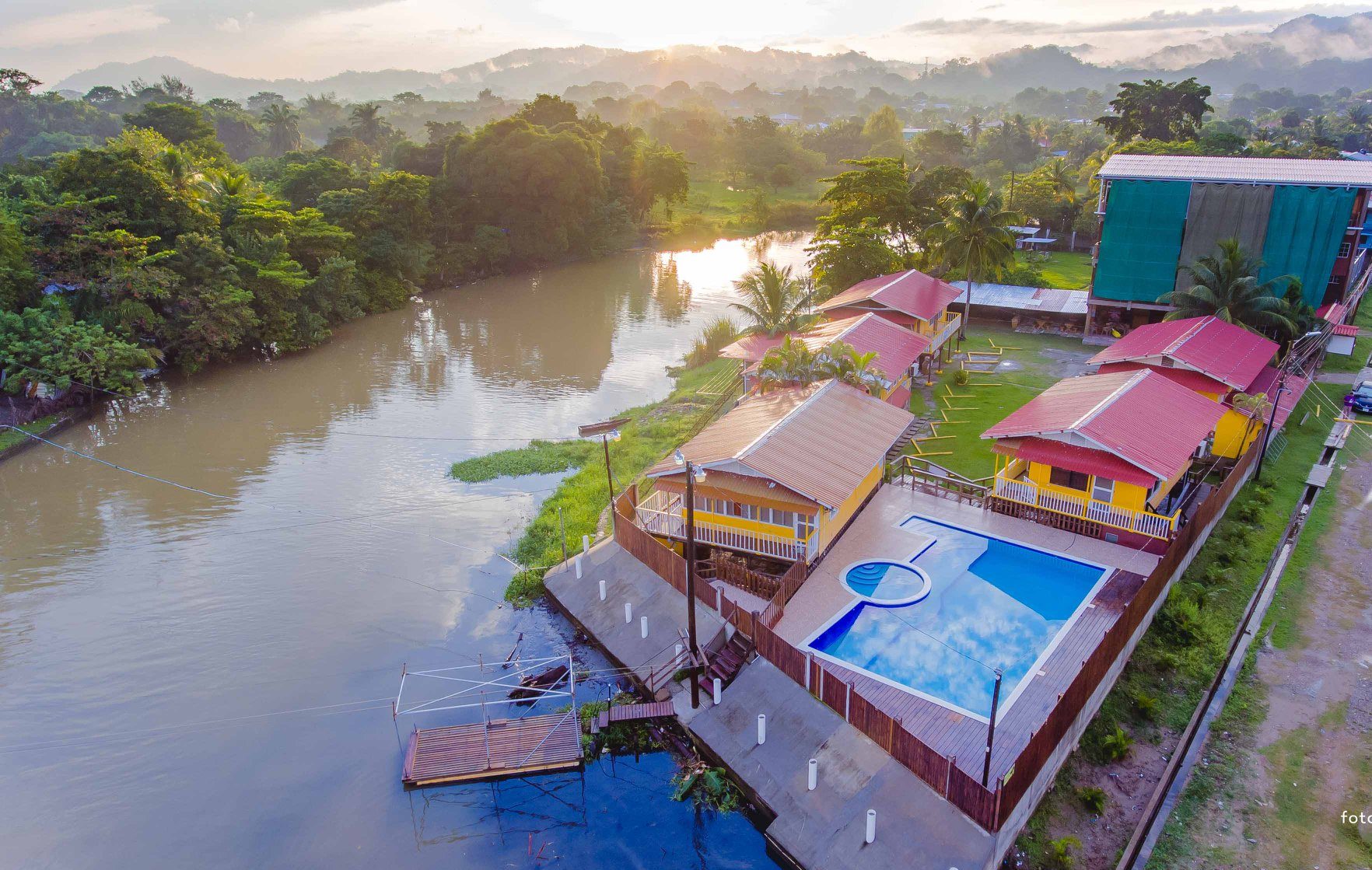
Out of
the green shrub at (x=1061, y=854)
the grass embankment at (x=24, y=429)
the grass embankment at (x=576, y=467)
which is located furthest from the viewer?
the grass embankment at (x=24, y=429)

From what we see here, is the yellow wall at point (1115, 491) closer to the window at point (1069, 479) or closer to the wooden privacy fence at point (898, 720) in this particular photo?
the window at point (1069, 479)

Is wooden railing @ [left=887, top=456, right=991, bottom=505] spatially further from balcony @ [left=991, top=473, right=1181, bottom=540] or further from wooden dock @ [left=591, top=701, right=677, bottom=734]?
wooden dock @ [left=591, top=701, right=677, bottom=734]

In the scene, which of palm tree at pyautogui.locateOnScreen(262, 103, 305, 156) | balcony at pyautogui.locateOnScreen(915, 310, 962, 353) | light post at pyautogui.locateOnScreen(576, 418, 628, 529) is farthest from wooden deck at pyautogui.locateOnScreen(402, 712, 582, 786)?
palm tree at pyautogui.locateOnScreen(262, 103, 305, 156)

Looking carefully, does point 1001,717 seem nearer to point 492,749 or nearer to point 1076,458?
point 1076,458

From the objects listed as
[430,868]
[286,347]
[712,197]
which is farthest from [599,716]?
[712,197]

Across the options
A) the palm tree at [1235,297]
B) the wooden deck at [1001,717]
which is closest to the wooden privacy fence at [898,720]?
the wooden deck at [1001,717]

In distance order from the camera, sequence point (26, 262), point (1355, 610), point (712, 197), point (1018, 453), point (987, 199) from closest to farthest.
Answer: point (1355, 610)
point (1018, 453)
point (26, 262)
point (987, 199)
point (712, 197)

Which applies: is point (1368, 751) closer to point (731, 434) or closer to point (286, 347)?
point (731, 434)
